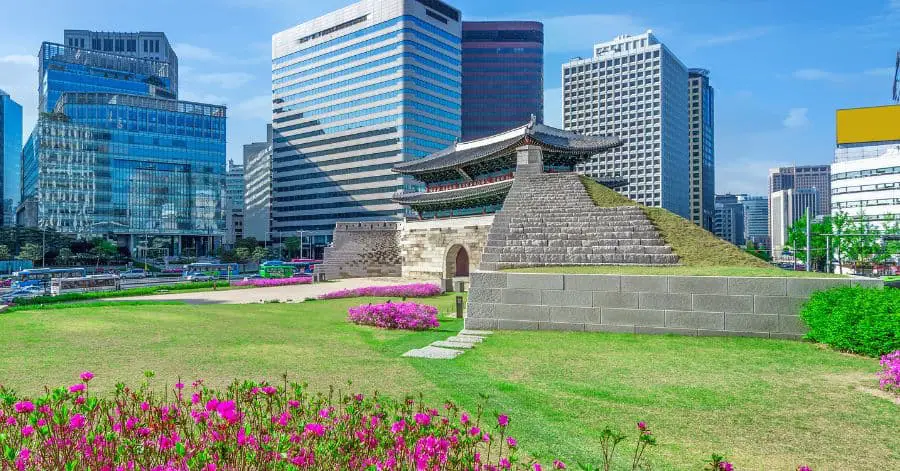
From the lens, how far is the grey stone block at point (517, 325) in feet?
Answer: 40.5

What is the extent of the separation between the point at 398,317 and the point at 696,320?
23.6 feet

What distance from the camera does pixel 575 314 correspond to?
12094mm

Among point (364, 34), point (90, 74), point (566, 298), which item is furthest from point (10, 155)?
point (566, 298)

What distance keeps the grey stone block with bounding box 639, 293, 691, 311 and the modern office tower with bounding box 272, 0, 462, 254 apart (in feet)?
253

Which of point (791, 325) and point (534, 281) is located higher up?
point (534, 281)

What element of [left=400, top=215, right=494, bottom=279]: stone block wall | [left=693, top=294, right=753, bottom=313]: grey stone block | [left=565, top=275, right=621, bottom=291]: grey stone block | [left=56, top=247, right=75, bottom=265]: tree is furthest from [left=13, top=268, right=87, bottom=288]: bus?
[left=693, top=294, right=753, bottom=313]: grey stone block

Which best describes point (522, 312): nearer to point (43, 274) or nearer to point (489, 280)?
point (489, 280)

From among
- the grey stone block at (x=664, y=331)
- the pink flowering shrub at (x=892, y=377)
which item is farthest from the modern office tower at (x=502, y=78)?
the pink flowering shrub at (x=892, y=377)

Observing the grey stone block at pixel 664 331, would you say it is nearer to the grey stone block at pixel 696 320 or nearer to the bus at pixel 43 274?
the grey stone block at pixel 696 320

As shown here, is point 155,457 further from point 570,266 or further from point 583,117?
point 583,117

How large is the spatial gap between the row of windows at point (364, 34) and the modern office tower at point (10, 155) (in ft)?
231

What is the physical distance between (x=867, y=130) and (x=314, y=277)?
36.2 meters

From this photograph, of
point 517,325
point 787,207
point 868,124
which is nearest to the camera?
point 517,325

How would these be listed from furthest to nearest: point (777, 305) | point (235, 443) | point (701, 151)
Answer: point (701, 151) < point (777, 305) < point (235, 443)
